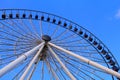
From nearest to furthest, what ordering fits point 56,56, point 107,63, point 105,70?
point 105,70 < point 56,56 < point 107,63

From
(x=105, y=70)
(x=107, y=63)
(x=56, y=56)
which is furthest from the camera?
(x=107, y=63)

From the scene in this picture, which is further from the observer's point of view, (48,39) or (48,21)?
(48,21)

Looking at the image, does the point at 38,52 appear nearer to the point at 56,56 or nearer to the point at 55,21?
the point at 56,56

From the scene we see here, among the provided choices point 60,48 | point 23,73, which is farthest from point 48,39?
point 23,73

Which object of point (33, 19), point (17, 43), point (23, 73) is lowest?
point (23, 73)

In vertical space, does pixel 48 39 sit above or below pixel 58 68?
above

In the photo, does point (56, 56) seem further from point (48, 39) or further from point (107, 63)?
point (107, 63)

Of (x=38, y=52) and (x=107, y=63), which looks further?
(x=107, y=63)

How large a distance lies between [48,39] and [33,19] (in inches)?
226

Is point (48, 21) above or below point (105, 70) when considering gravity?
above

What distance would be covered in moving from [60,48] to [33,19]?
8.11 meters

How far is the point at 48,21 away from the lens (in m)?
44.8

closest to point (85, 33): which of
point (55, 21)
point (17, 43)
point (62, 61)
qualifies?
point (55, 21)

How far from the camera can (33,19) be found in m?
43.9
